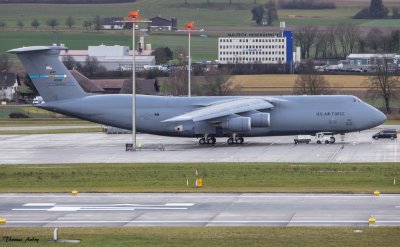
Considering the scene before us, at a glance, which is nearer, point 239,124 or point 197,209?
point 197,209

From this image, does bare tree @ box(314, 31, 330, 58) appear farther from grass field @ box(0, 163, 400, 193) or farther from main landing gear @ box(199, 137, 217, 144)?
grass field @ box(0, 163, 400, 193)

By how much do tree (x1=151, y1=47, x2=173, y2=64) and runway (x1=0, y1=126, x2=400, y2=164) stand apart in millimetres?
93619

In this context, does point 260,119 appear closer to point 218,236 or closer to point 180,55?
point 218,236

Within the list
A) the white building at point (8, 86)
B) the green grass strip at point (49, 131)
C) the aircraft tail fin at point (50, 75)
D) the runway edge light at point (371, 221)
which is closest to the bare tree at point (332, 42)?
the white building at point (8, 86)

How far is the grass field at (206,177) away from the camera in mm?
48750

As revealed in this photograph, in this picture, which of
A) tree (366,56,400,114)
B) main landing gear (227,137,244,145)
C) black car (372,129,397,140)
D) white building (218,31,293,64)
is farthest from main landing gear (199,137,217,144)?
white building (218,31,293,64)

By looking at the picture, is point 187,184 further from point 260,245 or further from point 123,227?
point 260,245

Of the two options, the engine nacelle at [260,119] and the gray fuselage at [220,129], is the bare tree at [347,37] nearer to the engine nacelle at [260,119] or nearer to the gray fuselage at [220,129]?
the gray fuselage at [220,129]

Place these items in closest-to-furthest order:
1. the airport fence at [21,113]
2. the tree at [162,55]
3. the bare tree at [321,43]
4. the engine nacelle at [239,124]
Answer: the engine nacelle at [239,124] < the airport fence at [21,113] < the tree at [162,55] < the bare tree at [321,43]

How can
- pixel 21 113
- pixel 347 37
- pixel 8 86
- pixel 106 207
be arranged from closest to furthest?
pixel 106 207, pixel 21 113, pixel 8 86, pixel 347 37

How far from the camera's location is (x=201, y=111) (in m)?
73.9

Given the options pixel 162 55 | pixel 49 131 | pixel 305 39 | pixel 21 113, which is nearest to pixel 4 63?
pixel 162 55

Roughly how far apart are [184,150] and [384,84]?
4645cm

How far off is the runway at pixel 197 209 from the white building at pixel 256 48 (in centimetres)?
12539
